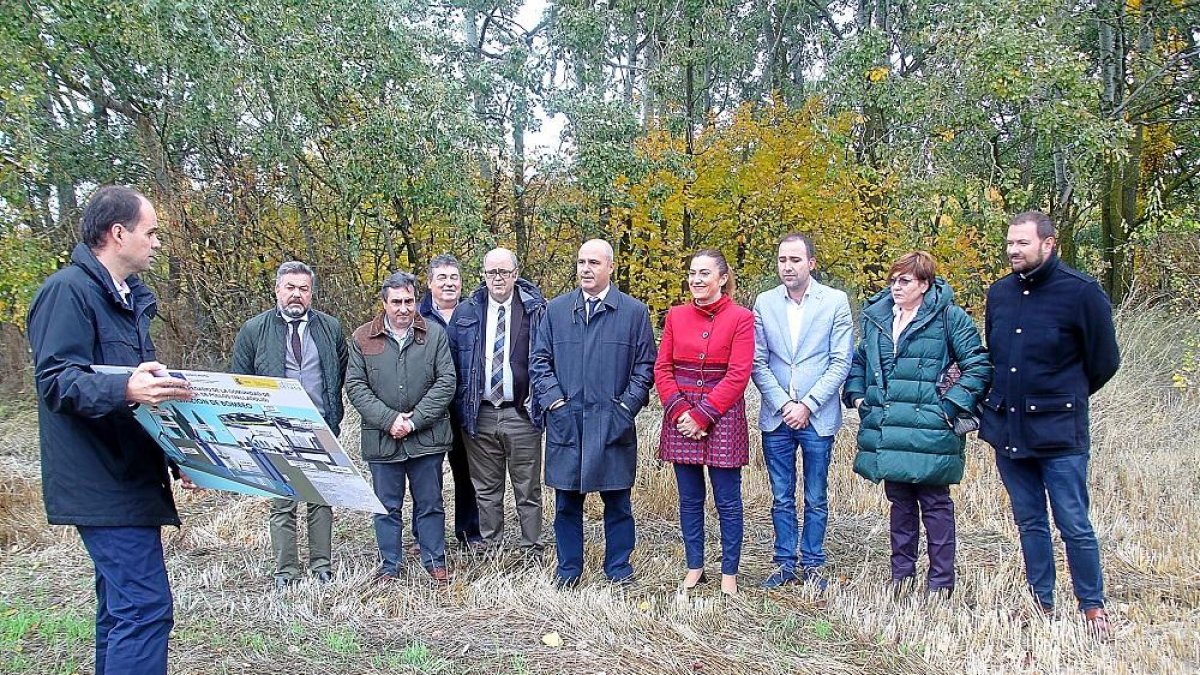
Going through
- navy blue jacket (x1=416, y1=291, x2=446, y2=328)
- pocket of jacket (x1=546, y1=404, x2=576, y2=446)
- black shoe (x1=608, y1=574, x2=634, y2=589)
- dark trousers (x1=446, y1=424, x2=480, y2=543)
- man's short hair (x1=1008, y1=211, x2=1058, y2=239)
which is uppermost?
man's short hair (x1=1008, y1=211, x2=1058, y2=239)

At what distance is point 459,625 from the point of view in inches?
176

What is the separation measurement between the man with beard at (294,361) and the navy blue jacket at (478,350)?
744 millimetres

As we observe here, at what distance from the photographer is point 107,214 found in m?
3.06

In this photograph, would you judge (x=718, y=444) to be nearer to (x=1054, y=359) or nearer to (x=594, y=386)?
(x=594, y=386)

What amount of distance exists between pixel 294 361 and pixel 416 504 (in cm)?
A: 114

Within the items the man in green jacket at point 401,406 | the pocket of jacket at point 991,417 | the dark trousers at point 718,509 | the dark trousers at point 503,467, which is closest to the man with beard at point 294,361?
the man in green jacket at point 401,406

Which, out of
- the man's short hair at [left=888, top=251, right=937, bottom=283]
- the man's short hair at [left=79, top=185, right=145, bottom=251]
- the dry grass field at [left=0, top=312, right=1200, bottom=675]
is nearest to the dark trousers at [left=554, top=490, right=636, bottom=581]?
the dry grass field at [left=0, top=312, right=1200, bottom=675]

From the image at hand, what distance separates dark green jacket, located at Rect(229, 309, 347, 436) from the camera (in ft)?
16.6

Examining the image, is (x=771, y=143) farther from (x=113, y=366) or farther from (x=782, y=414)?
(x=113, y=366)

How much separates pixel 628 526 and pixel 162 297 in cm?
728

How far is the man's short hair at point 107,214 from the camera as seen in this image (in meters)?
3.06

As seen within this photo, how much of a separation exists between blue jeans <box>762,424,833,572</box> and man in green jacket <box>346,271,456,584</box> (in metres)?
1.96

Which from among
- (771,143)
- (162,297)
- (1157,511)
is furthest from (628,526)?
(771,143)

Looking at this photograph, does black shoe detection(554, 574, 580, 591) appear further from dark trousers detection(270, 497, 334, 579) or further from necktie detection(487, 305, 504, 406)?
dark trousers detection(270, 497, 334, 579)
